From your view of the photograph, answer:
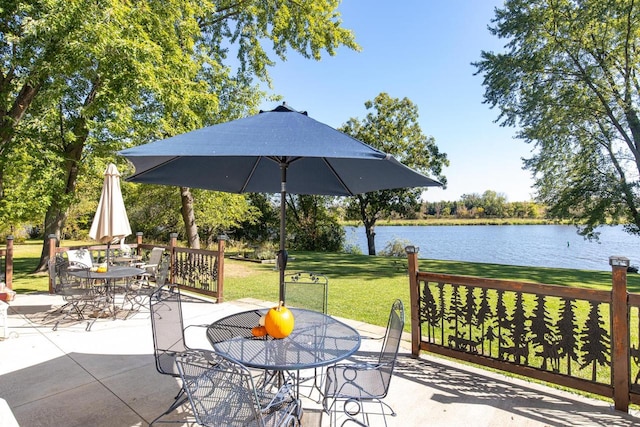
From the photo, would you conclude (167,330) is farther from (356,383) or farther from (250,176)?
(250,176)

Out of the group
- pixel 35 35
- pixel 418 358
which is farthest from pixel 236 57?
pixel 418 358

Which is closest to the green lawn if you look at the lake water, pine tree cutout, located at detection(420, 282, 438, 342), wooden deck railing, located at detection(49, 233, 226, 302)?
wooden deck railing, located at detection(49, 233, 226, 302)

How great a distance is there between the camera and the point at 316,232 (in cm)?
2148

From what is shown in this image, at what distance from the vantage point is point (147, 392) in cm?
285

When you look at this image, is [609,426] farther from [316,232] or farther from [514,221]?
[514,221]

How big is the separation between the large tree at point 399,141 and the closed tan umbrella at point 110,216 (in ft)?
52.3

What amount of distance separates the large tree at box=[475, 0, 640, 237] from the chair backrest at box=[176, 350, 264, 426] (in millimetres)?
14777

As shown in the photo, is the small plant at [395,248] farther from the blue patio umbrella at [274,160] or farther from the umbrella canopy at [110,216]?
the umbrella canopy at [110,216]

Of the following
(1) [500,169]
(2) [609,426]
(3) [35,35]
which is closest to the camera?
(2) [609,426]

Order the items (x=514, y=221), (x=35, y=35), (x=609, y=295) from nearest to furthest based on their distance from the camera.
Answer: (x=609, y=295) < (x=35, y=35) < (x=514, y=221)

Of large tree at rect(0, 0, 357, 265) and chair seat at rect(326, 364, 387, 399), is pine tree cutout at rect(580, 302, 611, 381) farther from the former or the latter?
large tree at rect(0, 0, 357, 265)

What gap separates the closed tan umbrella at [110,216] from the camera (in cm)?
492

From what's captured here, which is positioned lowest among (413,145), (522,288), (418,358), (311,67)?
(418,358)

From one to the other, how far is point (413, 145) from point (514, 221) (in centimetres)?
2193
